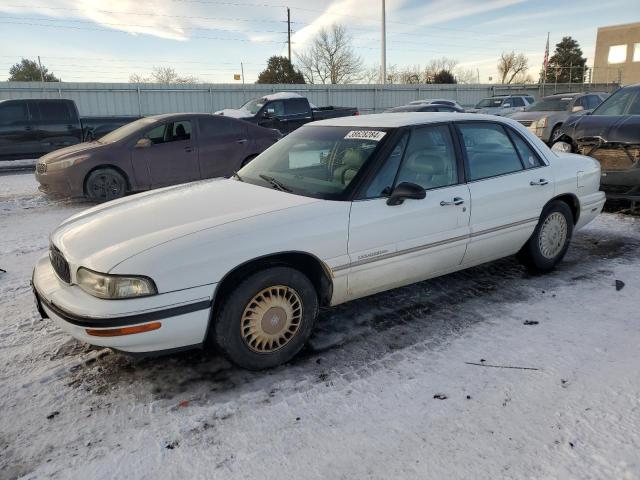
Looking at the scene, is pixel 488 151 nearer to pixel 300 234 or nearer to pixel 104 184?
pixel 300 234

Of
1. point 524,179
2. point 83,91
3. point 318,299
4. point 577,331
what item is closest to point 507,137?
point 524,179

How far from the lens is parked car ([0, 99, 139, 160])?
1241cm

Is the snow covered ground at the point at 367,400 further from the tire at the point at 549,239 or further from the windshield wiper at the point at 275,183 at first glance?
the windshield wiper at the point at 275,183

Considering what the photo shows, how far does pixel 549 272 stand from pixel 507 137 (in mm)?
1388

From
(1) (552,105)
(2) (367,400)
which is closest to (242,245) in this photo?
(2) (367,400)

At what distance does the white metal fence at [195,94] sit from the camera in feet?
73.8

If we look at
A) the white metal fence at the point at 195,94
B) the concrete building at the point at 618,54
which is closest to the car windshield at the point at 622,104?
the white metal fence at the point at 195,94

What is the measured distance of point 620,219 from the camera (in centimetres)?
677

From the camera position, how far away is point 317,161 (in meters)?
3.92

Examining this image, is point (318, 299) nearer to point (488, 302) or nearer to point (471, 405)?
point (471, 405)

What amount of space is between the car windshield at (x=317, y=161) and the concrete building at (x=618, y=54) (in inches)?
2045

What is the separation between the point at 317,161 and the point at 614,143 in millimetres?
4884

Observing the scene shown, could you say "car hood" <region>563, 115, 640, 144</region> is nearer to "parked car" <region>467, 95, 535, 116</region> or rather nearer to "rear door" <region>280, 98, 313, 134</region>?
"rear door" <region>280, 98, 313, 134</region>

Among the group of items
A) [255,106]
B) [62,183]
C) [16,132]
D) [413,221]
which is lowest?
[62,183]
